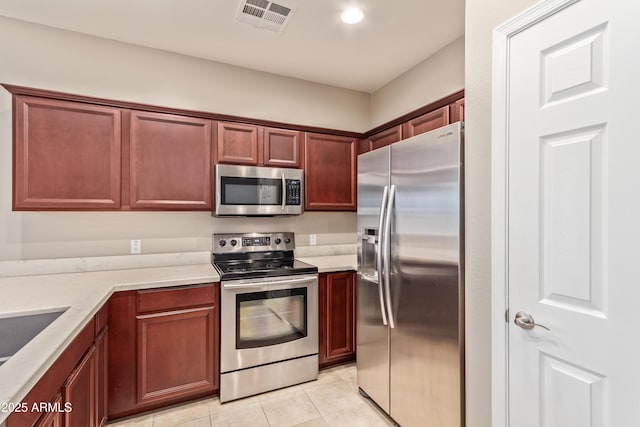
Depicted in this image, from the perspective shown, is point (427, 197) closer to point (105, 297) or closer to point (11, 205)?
point (105, 297)

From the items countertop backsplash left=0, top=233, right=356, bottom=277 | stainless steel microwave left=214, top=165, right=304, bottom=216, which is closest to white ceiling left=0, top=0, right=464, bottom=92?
stainless steel microwave left=214, top=165, right=304, bottom=216

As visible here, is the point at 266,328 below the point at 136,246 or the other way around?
below

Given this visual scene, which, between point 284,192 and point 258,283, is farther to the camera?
point 284,192

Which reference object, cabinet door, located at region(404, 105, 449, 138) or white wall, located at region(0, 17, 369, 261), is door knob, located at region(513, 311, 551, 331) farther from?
white wall, located at region(0, 17, 369, 261)

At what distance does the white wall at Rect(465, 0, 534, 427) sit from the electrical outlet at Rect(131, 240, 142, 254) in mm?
2474

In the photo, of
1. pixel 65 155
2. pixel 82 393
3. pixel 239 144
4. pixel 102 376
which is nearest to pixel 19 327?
pixel 82 393

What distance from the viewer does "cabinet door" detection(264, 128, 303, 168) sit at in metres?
2.88

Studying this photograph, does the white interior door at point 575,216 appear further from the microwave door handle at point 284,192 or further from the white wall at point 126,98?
the white wall at point 126,98

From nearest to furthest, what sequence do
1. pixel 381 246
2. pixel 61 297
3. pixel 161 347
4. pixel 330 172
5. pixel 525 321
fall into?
pixel 525 321, pixel 61 297, pixel 381 246, pixel 161 347, pixel 330 172

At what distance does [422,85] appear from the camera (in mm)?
2984

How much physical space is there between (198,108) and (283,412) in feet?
8.39

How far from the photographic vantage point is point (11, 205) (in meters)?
2.26

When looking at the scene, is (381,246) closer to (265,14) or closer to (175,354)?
(175,354)

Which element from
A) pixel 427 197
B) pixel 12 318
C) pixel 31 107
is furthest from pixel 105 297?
pixel 427 197
